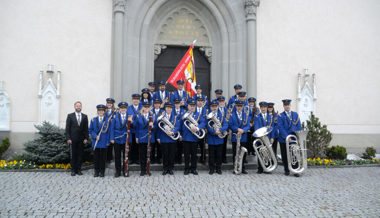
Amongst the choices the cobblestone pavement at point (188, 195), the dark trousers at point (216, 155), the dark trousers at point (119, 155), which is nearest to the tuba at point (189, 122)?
the dark trousers at point (216, 155)

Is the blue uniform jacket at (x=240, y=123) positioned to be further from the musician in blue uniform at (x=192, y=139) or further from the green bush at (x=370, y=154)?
the green bush at (x=370, y=154)

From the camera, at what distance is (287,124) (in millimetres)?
7488

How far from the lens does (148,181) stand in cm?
632

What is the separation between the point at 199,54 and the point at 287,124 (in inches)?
199

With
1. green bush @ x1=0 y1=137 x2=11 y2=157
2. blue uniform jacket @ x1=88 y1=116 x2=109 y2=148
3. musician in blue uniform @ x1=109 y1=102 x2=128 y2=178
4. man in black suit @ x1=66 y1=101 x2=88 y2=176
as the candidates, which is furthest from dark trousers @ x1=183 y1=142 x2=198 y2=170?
green bush @ x1=0 y1=137 x2=11 y2=157

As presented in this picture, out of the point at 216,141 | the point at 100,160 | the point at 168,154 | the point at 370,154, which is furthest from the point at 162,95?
the point at 370,154

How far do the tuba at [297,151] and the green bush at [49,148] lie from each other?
19.7ft

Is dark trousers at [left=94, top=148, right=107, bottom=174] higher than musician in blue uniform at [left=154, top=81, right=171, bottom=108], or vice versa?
musician in blue uniform at [left=154, top=81, right=171, bottom=108]

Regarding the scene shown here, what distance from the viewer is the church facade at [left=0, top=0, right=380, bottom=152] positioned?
30.3 feet

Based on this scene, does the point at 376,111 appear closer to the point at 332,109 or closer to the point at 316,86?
the point at 332,109

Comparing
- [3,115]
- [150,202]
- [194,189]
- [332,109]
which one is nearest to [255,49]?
[332,109]

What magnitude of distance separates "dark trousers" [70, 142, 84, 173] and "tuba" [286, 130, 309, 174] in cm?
541

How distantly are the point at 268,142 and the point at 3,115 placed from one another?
8.45m

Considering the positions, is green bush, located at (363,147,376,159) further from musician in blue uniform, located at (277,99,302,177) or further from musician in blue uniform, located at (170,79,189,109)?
musician in blue uniform, located at (170,79,189,109)
